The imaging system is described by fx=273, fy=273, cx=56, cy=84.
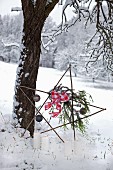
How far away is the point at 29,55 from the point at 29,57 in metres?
0.04

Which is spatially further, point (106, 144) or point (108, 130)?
point (108, 130)

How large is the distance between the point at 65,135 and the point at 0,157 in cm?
234

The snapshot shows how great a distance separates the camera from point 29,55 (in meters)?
5.16

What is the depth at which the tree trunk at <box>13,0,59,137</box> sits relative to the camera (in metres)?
5.12

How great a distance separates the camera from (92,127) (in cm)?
804

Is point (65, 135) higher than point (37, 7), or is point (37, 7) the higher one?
point (37, 7)

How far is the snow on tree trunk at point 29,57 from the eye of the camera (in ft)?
16.8

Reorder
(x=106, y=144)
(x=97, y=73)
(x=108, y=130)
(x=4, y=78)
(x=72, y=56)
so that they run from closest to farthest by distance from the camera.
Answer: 1. (x=106, y=144)
2. (x=108, y=130)
3. (x=4, y=78)
4. (x=97, y=73)
5. (x=72, y=56)

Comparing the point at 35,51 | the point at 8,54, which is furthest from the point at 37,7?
the point at 8,54

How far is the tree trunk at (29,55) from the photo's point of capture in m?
5.12

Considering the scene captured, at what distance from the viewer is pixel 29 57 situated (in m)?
5.16

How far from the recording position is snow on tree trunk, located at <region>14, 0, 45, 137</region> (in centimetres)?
512

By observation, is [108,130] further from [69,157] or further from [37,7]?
[37,7]

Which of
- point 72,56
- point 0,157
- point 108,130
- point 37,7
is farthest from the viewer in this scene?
point 72,56
